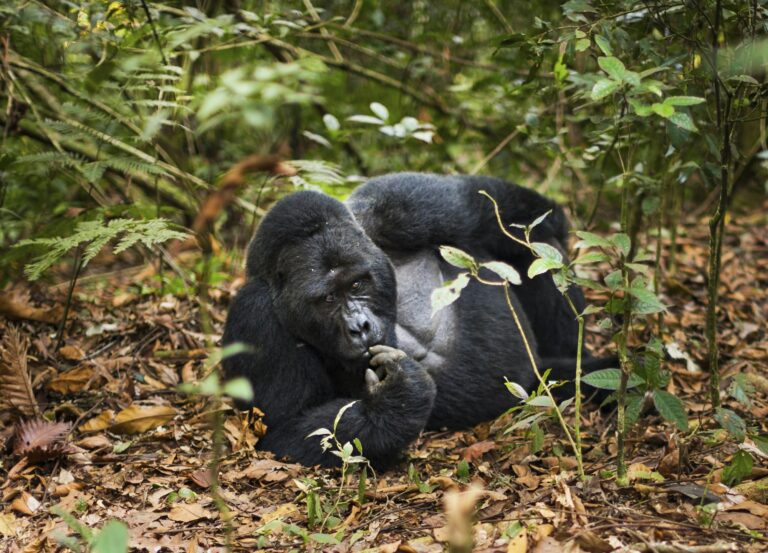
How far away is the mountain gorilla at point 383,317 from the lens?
13.0ft

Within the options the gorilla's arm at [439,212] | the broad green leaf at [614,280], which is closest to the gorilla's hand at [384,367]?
the gorilla's arm at [439,212]

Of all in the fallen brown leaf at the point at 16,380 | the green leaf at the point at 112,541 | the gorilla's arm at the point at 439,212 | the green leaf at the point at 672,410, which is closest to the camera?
the green leaf at the point at 112,541

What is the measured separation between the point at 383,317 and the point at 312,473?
943 millimetres

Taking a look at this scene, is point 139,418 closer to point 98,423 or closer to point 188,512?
point 98,423

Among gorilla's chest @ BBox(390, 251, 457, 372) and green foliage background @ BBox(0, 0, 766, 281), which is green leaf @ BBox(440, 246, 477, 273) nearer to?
green foliage background @ BBox(0, 0, 766, 281)

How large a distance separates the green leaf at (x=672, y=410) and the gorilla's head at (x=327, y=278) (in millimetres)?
1554

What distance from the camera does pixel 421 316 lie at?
456 cm

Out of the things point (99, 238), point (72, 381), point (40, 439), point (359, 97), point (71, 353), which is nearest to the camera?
point (40, 439)

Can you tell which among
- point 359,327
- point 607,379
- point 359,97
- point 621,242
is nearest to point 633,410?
point 607,379

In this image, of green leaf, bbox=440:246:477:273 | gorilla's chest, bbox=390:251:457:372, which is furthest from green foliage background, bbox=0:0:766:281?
gorilla's chest, bbox=390:251:457:372

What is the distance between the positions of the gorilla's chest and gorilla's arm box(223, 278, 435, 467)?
0.46 meters

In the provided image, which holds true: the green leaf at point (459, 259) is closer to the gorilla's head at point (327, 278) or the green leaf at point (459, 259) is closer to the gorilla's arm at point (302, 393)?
the gorilla's head at point (327, 278)

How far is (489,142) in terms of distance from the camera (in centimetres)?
812

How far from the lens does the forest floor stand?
2750 millimetres
